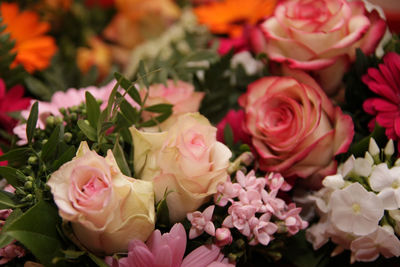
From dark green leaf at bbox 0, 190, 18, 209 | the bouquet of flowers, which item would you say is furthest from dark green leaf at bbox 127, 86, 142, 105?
dark green leaf at bbox 0, 190, 18, 209

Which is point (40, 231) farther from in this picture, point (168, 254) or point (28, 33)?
point (28, 33)

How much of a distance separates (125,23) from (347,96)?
0.80 metres

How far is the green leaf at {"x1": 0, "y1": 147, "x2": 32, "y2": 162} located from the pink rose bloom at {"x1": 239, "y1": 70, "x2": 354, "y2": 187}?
0.32 m

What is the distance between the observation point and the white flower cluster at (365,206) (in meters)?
0.51

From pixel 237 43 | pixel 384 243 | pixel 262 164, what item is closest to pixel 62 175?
pixel 262 164

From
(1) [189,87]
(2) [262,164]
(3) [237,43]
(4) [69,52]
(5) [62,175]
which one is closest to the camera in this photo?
(5) [62,175]

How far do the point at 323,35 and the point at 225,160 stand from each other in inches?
10.6

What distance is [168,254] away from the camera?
47cm

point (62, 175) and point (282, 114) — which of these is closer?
point (62, 175)

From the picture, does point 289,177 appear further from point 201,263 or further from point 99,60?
point 99,60

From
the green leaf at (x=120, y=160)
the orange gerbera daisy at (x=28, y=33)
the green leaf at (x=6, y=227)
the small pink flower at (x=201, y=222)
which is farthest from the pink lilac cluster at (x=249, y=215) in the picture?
the orange gerbera daisy at (x=28, y=33)

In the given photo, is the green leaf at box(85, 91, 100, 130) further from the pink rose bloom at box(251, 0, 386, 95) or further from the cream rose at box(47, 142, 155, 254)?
the pink rose bloom at box(251, 0, 386, 95)

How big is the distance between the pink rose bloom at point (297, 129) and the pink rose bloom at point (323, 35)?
0.04 metres

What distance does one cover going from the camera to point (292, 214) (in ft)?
1.74
